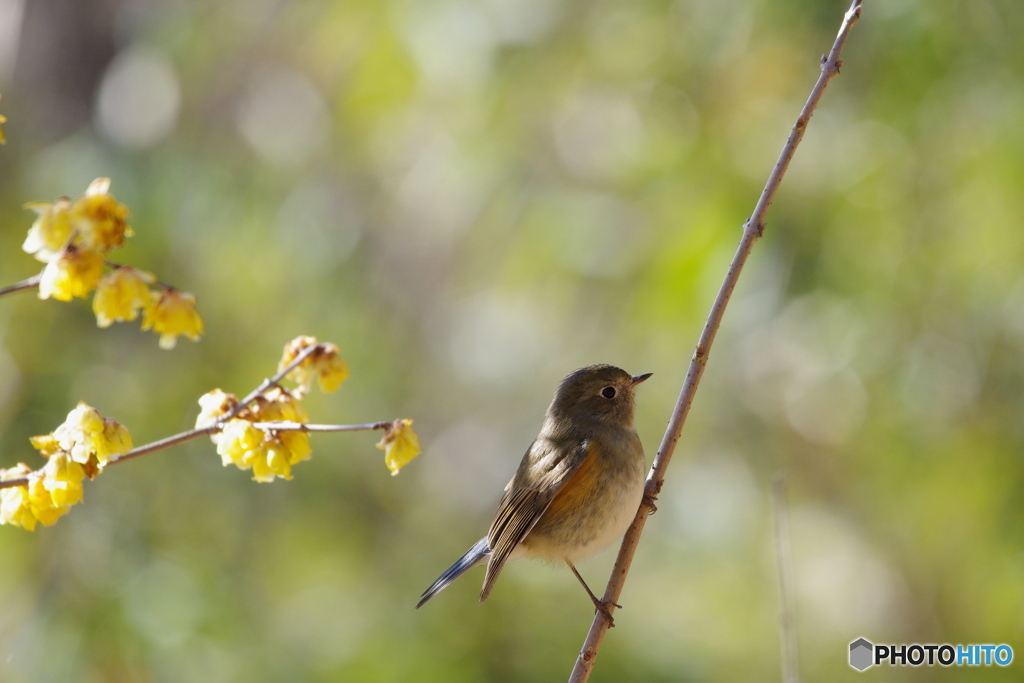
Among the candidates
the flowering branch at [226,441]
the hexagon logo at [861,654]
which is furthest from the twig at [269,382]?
the hexagon logo at [861,654]

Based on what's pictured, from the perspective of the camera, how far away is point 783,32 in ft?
12.0

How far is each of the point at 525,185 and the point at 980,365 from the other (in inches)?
84.7

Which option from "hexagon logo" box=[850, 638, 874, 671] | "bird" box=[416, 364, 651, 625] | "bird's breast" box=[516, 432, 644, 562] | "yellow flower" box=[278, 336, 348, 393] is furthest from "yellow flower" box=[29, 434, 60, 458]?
"hexagon logo" box=[850, 638, 874, 671]

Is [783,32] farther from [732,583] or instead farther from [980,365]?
[732,583]

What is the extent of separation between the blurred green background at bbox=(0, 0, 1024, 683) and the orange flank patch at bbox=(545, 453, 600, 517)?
1.06m

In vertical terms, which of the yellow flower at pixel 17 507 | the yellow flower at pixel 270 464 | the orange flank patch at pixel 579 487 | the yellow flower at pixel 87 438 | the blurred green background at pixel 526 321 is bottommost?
the yellow flower at pixel 17 507

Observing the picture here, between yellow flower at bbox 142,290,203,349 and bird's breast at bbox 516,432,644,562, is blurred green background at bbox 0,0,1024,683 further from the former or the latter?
A: yellow flower at bbox 142,290,203,349

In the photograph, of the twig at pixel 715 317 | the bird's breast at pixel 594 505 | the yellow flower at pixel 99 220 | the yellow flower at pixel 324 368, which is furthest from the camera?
the bird's breast at pixel 594 505

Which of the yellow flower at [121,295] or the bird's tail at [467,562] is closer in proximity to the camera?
the yellow flower at [121,295]

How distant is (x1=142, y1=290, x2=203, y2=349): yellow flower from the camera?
4.92 ft

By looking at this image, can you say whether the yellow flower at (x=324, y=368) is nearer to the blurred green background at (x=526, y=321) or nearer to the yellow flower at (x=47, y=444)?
the yellow flower at (x=47, y=444)

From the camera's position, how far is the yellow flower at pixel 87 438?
1.30 m

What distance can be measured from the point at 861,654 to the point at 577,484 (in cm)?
190

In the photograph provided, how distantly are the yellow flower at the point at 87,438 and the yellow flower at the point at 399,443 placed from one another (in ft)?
1.40
